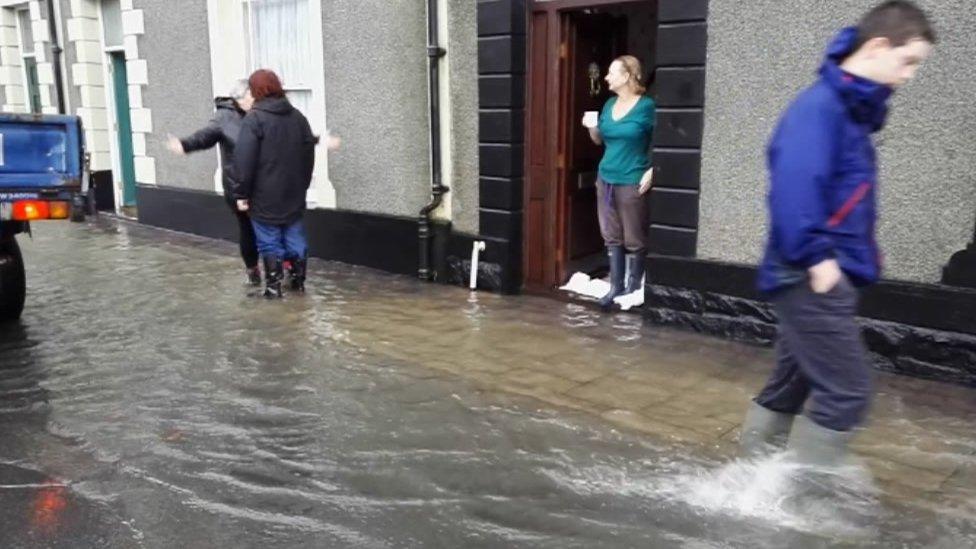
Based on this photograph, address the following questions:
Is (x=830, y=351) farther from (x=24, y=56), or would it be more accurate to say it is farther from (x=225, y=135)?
(x=24, y=56)

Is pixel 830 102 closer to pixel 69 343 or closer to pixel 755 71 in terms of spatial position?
pixel 755 71

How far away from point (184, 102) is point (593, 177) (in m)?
5.69

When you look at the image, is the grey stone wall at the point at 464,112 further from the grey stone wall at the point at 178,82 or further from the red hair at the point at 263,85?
the grey stone wall at the point at 178,82

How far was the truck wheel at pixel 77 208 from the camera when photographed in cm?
589

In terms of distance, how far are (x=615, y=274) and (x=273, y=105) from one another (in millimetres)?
3095

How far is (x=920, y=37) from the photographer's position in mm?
3092

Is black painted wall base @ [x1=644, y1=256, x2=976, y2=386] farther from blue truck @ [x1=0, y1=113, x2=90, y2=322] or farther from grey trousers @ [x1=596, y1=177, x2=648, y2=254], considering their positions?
blue truck @ [x1=0, y1=113, x2=90, y2=322]

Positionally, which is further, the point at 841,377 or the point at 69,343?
the point at 69,343

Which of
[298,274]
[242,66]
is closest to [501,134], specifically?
[298,274]

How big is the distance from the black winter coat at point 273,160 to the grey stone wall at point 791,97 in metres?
3.35

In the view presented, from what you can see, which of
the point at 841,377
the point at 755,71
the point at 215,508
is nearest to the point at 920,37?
the point at 841,377

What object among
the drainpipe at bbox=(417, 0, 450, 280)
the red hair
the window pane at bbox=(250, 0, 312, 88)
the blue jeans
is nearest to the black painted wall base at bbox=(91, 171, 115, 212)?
the window pane at bbox=(250, 0, 312, 88)

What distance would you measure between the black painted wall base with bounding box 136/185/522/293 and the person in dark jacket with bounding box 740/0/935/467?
4.24 metres

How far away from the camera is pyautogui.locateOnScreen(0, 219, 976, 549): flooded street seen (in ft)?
11.7
